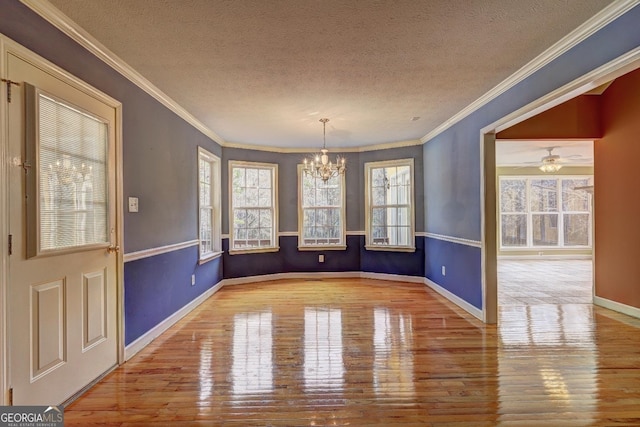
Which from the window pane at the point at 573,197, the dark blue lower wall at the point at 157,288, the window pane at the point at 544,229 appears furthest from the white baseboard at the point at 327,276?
the window pane at the point at 573,197

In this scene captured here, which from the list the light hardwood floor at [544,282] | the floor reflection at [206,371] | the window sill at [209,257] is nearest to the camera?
the floor reflection at [206,371]

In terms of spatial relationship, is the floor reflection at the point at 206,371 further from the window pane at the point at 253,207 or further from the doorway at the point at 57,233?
the window pane at the point at 253,207

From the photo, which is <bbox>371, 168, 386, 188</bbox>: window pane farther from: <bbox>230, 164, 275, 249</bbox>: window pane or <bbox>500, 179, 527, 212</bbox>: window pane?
<bbox>500, 179, 527, 212</bbox>: window pane

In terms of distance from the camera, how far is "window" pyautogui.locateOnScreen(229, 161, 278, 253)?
605cm

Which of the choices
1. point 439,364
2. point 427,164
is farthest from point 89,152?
point 427,164

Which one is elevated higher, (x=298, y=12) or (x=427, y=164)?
(x=298, y=12)

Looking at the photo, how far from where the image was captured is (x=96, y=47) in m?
2.53

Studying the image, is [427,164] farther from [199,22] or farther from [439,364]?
[199,22]

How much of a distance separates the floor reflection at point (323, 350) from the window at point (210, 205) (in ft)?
6.68

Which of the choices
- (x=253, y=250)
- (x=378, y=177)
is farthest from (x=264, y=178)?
(x=378, y=177)

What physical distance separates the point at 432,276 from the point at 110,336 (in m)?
4.59

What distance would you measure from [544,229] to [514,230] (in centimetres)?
81

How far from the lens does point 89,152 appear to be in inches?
98.7

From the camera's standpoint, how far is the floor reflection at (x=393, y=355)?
2.44 m
